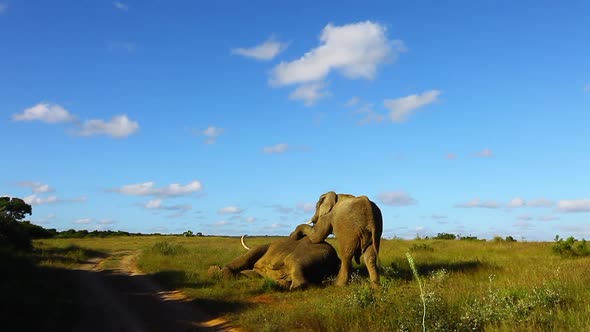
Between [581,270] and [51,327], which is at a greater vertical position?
[581,270]

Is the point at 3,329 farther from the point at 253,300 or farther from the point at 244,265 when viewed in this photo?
the point at 244,265

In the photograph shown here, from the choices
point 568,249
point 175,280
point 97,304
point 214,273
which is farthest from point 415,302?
point 568,249

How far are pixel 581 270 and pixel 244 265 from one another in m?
11.1

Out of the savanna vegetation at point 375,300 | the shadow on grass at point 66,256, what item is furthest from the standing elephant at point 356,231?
the shadow on grass at point 66,256

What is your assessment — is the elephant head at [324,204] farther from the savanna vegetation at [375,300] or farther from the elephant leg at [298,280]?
the savanna vegetation at [375,300]

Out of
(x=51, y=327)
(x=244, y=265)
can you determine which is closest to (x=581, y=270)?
(x=244, y=265)

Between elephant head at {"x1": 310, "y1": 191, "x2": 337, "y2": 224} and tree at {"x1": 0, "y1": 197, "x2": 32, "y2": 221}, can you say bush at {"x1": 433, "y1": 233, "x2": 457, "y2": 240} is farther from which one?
tree at {"x1": 0, "y1": 197, "x2": 32, "y2": 221}

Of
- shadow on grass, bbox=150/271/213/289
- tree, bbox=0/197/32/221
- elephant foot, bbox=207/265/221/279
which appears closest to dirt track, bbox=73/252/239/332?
shadow on grass, bbox=150/271/213/289

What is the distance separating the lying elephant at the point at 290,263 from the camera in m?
15.6

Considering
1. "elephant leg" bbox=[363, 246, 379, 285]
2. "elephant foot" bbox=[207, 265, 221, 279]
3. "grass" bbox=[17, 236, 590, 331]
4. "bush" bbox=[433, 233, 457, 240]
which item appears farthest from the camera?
"bush" bbox=[433, 233, 457, 240]

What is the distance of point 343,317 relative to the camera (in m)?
9.56

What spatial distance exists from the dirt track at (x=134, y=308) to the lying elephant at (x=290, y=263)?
3.08 m

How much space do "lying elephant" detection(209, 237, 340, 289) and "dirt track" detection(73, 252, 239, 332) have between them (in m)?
3.08

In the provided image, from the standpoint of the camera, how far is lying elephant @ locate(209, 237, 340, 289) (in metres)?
15.6
